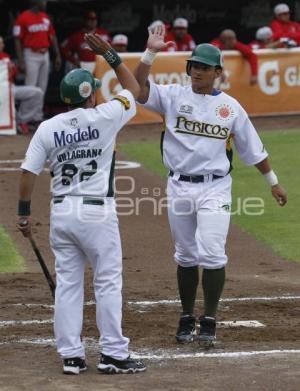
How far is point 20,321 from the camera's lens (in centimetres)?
802

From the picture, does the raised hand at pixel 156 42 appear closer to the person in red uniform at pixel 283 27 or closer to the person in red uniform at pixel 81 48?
the person in red uniform at pixel 81 48

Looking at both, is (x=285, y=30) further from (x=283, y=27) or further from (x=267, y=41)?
(x=267, y=41)

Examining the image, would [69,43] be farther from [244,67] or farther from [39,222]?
[39,222]

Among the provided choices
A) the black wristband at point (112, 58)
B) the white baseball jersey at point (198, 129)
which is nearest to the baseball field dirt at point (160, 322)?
the white baseball jersey at point (198, 129)

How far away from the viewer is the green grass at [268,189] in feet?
37.6

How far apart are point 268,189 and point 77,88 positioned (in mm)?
7588

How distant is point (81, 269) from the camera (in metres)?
6.64

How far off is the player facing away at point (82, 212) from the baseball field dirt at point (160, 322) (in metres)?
0.20

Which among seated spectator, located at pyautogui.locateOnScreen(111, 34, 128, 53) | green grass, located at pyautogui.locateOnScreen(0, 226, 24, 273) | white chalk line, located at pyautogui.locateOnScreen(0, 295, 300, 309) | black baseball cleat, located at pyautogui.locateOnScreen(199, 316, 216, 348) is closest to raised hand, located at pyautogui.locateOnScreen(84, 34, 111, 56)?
black baseball cleat, located at pyautogui.locateOnScreen(199, 316, 216, 348)

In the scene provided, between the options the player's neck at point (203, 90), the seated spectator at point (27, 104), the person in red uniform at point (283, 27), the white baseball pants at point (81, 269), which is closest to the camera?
Answer: the white baseball pants at point (81, 269)

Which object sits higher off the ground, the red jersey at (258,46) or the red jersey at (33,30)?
the red jersey at (33,30)

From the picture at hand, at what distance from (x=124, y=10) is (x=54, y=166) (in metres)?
15.2

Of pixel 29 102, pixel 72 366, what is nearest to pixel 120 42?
pixel 29 102

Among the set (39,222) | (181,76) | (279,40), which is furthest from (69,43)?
(39,222)
